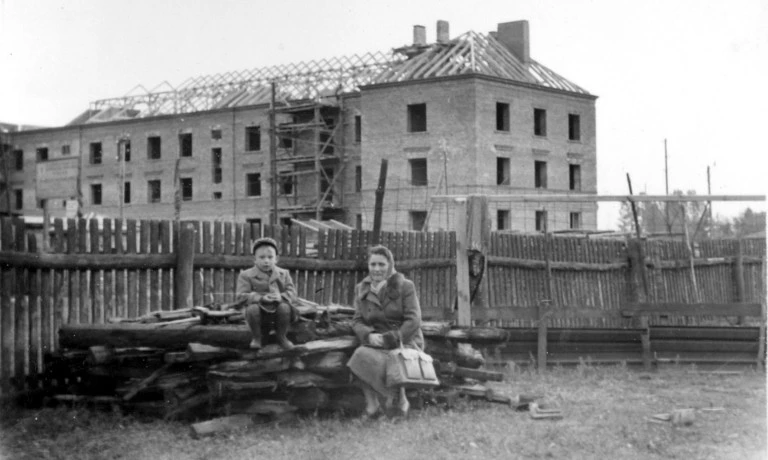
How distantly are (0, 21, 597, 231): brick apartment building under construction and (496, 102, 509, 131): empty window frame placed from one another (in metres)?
0.08

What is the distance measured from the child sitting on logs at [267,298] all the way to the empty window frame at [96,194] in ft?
190

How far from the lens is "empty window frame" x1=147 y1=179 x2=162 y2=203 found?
206ft

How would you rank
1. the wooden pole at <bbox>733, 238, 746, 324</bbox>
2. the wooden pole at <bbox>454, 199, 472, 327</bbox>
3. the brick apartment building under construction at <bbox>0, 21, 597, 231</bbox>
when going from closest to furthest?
1. the wooden pole at <bbox>454, 199, 472, 327</bbox>
2. the wooden pole at <bbox>733, 238, 746, 324</bbox>
3. the brick apartment building under construction at <bbox>0, 21, 597, 231</bbox>

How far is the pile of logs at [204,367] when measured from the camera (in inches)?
377

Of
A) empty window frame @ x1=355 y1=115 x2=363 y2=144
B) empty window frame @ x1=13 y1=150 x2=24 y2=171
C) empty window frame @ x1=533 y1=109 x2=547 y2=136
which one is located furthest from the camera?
empty window frame @ x1=13 y1=150 x2=24 y2=171

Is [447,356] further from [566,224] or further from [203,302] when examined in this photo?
[566,224]

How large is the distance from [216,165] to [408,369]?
2030 inches

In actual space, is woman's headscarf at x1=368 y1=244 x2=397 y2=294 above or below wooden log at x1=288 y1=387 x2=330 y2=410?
above

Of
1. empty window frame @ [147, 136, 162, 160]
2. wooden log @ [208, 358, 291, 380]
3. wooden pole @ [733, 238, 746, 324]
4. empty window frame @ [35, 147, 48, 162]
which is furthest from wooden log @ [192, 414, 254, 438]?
empty window frame @ [35, 147, 48, 162]

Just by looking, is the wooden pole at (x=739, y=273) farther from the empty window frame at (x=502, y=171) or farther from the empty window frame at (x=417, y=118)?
the empty window frame at (x=417, y=118)

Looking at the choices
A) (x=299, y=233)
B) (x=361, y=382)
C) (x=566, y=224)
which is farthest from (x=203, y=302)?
(x=566, y=224)

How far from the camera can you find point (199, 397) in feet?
31.6

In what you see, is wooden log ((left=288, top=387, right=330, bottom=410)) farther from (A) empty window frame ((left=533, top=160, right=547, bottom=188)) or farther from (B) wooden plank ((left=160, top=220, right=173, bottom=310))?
(A) empty window frame ((left=533, top=160, right=547, bottom=188))

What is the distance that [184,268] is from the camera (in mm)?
11773
